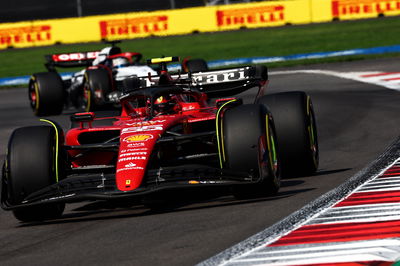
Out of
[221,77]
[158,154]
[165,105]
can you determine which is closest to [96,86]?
[221,77]

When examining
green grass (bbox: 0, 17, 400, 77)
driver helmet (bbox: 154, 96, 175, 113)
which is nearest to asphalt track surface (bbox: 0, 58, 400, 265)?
driver helmet (bbox: 154, 96, 175, 113)

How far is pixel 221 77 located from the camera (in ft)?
41.6

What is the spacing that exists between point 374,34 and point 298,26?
21.8ft

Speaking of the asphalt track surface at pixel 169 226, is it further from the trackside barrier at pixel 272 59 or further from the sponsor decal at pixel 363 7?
the sponsor decal at pixel 363 7

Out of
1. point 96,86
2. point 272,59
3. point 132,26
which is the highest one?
point 132,26

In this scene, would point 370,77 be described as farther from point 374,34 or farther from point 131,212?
point 131,212

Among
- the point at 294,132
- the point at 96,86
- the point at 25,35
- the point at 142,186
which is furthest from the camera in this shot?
the point at 25,35

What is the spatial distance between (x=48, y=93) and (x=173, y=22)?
21314mm

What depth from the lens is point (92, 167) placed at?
986 centimetres

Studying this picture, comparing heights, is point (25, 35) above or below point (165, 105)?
above

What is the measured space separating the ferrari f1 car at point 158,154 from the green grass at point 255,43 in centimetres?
2054

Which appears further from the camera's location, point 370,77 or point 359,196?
point 370,77

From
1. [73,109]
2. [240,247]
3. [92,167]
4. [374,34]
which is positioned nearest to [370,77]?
[73,109]

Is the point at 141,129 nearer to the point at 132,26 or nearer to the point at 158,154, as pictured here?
the point at 158,154
